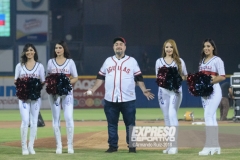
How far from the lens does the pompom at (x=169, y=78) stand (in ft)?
35.2

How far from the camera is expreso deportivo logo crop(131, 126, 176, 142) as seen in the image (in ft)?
35.7

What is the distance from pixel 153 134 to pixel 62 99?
1619 mm

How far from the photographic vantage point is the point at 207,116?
10594mm

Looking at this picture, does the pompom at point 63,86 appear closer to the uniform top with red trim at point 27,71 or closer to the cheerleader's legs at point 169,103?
the uniform top with red trim at point 27,71

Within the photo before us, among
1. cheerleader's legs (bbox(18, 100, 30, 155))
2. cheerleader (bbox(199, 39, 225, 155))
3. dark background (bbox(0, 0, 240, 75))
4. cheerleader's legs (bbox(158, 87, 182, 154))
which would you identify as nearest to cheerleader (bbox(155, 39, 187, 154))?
cheerleader's legs (bbox(158, 87, 182, 154))

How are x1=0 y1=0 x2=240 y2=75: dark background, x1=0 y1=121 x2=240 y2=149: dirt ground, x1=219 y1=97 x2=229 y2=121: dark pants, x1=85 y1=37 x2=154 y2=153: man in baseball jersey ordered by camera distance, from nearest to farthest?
x1=85 y1=37 x2=154 y2=153: man in baseball jersey → x1=0 y1=121 x2=240 y2=149: dirt ground → x1=219 y1=97 x2=229 y2=121: dark pants → x1=0 y1=0 x2=240 y2=75: dark background

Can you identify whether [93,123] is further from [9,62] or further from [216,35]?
[216,35]

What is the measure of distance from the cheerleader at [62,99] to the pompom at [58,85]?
0.36 ft

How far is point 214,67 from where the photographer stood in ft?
35.3

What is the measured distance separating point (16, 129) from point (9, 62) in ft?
41.0

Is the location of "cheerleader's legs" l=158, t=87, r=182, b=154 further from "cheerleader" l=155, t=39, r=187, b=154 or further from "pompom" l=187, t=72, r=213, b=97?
"pompom" l=187, t=72, r=213, b=97

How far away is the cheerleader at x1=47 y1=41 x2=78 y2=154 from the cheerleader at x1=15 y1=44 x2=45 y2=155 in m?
0.22

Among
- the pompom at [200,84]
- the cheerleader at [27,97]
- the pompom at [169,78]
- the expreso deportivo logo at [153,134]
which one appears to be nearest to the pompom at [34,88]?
the cheerleader at [27,97]

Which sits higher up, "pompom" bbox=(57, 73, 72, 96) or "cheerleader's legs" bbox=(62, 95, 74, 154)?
"pompom" bbox=(57, 73, 72, 96)
